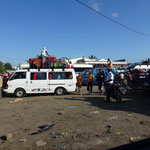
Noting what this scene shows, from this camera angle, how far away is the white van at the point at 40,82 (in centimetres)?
980

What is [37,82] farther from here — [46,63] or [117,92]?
[117,92]

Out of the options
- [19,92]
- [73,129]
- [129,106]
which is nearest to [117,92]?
[129,106]

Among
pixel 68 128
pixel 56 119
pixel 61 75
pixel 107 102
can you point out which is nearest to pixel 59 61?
pixel 61 75

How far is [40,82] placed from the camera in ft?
33.0

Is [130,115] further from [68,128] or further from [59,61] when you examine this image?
[59,61]

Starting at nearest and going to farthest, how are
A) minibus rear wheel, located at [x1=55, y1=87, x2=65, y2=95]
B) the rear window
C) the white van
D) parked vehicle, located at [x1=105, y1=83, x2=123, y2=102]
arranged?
parked vehicle, located at [x1=105, y1=83, x2=123, y2=102] < the white van < the rear window < minibus rear wheel, located at [x1=55, y1=87, x2=65, y2=95]

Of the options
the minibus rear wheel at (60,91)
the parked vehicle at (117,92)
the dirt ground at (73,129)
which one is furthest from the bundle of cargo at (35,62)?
the parked vehicle at (117,92)

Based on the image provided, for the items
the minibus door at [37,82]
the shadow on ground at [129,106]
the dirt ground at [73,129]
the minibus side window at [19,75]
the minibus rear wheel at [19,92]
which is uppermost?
the minibus side window at [19,75]

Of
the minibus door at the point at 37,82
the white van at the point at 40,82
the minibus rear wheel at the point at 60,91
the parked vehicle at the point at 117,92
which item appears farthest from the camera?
the minibus rear wheel at the point at 60,91

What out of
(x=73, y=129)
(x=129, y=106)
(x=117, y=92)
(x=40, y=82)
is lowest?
(x=73, y=129)

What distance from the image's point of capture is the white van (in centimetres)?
980

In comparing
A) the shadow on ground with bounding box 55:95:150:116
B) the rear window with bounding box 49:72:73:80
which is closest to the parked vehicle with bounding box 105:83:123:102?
the shadow on ground with bounding box 55:95:150:116

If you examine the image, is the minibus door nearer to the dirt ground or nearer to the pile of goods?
the pile of goods

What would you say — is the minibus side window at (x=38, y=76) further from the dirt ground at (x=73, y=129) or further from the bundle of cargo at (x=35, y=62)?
the dirt ground at (x=73, y=129)
